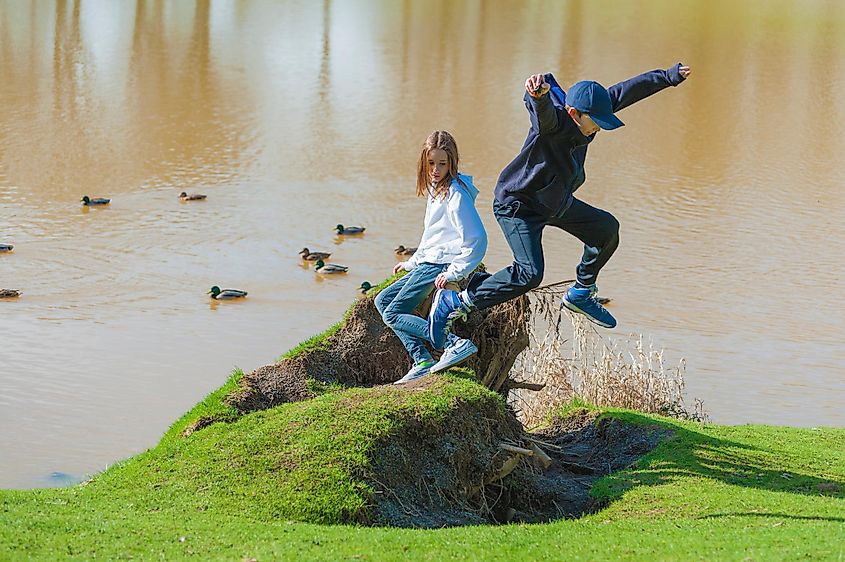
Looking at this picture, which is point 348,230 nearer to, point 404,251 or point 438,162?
point 404,251

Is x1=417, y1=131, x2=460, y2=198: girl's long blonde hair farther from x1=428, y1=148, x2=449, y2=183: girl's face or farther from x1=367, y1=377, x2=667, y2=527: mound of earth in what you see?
x1=367, y1=377, x2=667, y2=527: mound of earth

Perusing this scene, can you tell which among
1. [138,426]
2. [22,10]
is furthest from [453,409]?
[22,10]

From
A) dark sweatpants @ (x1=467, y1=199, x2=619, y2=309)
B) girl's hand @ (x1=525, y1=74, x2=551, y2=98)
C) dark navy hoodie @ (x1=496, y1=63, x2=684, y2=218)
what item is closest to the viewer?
girl's hand @ (x1=525, y1=74, x2=551, y2=98)

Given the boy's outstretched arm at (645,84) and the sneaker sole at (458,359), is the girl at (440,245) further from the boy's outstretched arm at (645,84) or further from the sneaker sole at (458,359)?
the boy's outstretched arm at (645,84)

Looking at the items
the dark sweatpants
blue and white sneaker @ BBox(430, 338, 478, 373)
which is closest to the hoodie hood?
the dark sweatpants

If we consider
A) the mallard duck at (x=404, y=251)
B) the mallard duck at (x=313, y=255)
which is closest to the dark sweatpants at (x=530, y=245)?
the mallard duck at (x=313, y=255)

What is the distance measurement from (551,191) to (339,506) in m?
2.52

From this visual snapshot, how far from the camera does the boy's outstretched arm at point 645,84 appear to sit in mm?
7828

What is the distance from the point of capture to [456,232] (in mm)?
8836

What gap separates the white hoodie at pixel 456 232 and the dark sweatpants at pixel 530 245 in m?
0.19

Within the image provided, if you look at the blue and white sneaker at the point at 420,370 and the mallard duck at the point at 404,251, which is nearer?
the blue and white sneaker at the point at 420,370

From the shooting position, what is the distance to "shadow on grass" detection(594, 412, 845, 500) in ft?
31.8

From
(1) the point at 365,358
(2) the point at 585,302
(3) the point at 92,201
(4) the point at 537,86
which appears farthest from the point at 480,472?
(3) the point at 92,201

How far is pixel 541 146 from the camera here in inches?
324
